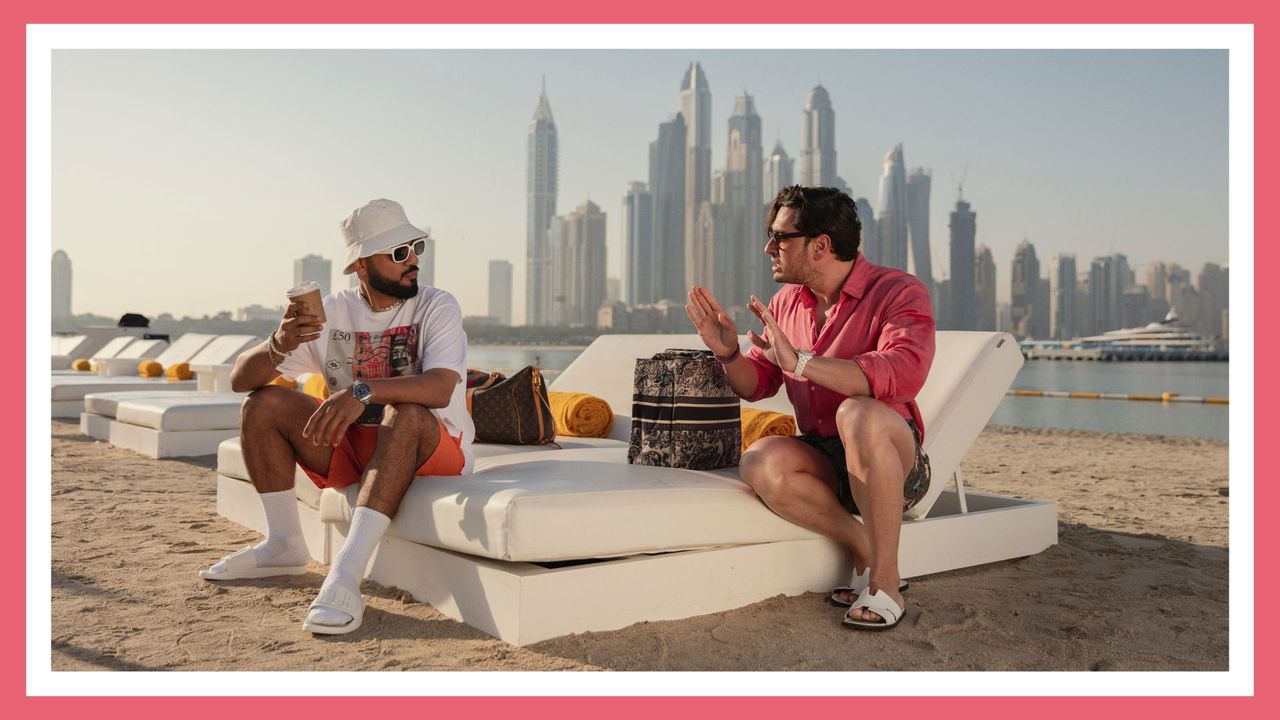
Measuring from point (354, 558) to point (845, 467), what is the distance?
4.48 ft

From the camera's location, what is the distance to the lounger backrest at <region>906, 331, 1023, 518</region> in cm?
313

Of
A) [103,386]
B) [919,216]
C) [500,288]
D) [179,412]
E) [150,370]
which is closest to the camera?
[179,412]

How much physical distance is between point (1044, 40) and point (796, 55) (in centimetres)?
9880

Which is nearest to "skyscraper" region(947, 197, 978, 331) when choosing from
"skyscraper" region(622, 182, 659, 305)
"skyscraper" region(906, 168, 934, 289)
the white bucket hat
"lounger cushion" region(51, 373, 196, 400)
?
"skyscraper" region(906, 168, 934, 289)

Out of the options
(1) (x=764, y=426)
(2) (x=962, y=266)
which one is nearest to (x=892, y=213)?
(2) (x=962, y=266)

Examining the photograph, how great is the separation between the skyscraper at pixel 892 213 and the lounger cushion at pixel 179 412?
241 ft

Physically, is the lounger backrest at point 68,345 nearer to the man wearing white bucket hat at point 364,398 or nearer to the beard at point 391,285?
the man wearing white bucket hat at point 364,398

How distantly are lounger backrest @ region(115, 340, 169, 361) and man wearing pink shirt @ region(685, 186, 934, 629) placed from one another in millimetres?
10247

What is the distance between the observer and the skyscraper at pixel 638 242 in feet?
294

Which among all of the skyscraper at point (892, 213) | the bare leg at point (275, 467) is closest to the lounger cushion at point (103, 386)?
the bare leg at point (275, 467)

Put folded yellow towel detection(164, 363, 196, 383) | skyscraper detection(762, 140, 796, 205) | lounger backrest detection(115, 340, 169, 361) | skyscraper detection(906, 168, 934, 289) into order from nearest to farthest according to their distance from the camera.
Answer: folded yellow towel detection(164, 363, 196, 383)
lounger backrest detection(115, 340, 169, 361)
skyscraper detection(906, 168, 934, 289)
skyscraper detection(762, 140, 796, 205)

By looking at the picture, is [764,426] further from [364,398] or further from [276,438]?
[276,438]

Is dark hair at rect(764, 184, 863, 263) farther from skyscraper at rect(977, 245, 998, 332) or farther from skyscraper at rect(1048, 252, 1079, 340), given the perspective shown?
skyscraper at rect(1048, 252, 1079, 340)

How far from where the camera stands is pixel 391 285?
2.83 meters
